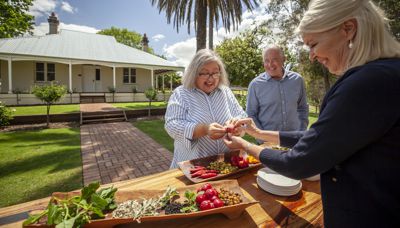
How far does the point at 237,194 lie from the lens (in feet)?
4.76

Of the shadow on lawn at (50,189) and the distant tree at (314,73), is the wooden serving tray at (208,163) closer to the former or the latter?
the shadow on lawn at (50,189)

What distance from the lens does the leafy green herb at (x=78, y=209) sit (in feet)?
3.48

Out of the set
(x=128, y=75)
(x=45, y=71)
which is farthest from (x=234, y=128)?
(x=128, y=75)

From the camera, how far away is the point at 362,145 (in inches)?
33.9

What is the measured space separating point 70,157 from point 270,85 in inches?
215

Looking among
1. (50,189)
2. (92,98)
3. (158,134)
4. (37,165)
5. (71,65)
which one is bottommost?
(50,189)

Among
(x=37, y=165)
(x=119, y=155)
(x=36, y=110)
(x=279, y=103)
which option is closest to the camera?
(x=279, y=103)

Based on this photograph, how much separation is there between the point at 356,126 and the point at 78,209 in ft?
4.52

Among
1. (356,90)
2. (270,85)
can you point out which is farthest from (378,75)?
(270,85)

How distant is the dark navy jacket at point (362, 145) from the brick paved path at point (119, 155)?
4.48 m

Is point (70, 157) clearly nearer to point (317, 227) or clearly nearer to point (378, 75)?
point (317, 227)

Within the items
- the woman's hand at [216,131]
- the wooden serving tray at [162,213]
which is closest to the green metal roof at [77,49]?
the woman's hand at [216,131]

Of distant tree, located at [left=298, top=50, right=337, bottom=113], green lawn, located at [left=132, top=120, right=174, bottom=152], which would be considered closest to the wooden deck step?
green lawn, located at [left=132, top=120, right=174, bottom=152]

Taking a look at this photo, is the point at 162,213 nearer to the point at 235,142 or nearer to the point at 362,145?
the point at 235,142
